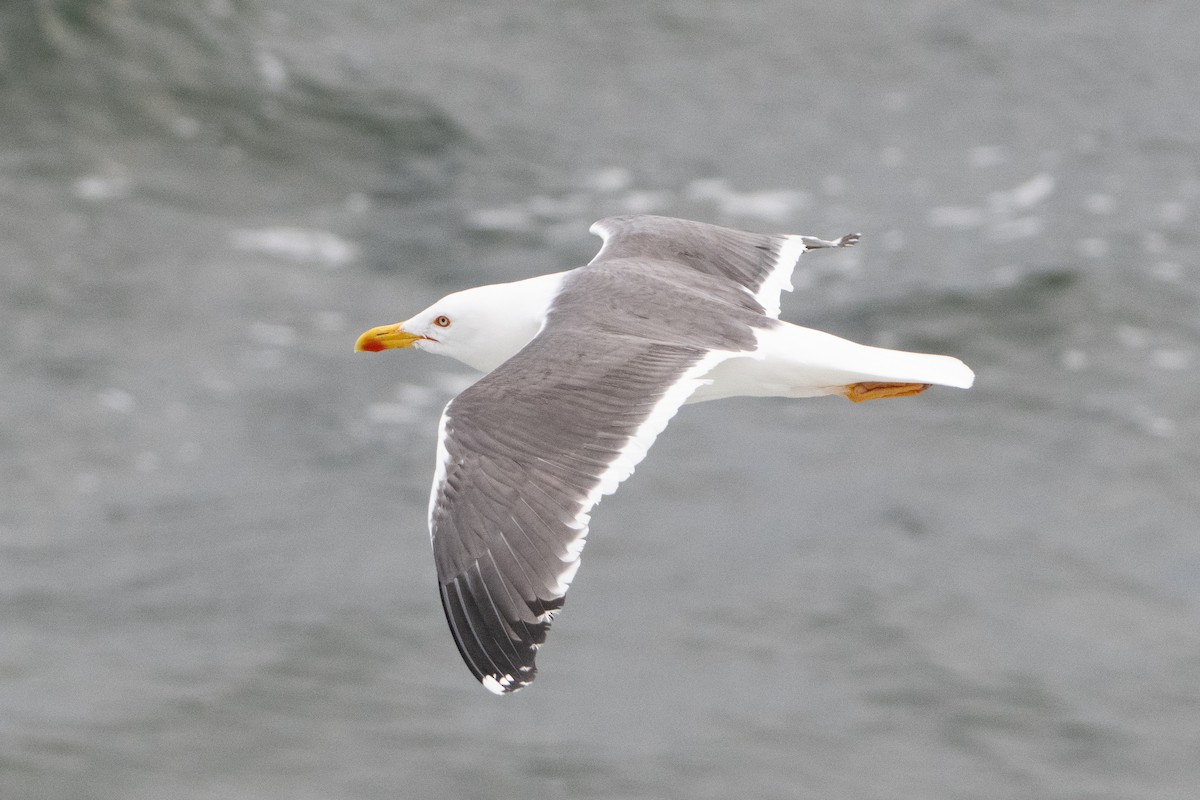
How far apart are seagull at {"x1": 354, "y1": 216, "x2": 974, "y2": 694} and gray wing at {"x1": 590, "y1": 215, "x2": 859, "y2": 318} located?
0.4 inches

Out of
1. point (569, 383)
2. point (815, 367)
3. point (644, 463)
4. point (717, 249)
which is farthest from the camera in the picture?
point (644, 463)

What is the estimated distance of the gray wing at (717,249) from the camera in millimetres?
7582

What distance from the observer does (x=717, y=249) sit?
25.5 feet

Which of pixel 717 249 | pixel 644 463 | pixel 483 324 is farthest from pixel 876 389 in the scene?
pixel 644 463

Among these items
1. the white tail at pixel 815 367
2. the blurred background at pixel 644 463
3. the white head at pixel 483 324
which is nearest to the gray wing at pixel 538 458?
Answer: the white tail at pixel 815 367

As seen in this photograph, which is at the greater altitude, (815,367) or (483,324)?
(483,324)

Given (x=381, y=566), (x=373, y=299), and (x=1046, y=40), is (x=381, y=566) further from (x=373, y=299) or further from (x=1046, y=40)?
(x=1046, y=40)

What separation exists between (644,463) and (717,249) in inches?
300

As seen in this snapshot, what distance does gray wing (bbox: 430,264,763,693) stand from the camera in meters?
5.34

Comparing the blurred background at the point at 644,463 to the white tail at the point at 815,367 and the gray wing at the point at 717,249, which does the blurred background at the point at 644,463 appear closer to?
the gray wing at the point at 717,249

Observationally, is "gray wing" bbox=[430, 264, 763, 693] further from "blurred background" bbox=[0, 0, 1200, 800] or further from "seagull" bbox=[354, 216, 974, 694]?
"blurred background" bbox=[0, 0, 1200, 800]

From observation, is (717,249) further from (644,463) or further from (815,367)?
(644,463)

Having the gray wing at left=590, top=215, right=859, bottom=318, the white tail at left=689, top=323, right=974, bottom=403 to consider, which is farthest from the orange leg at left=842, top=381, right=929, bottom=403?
the gray wing at left=590, top=215, right=859, bottom=318

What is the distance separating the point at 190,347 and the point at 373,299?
1.62m
